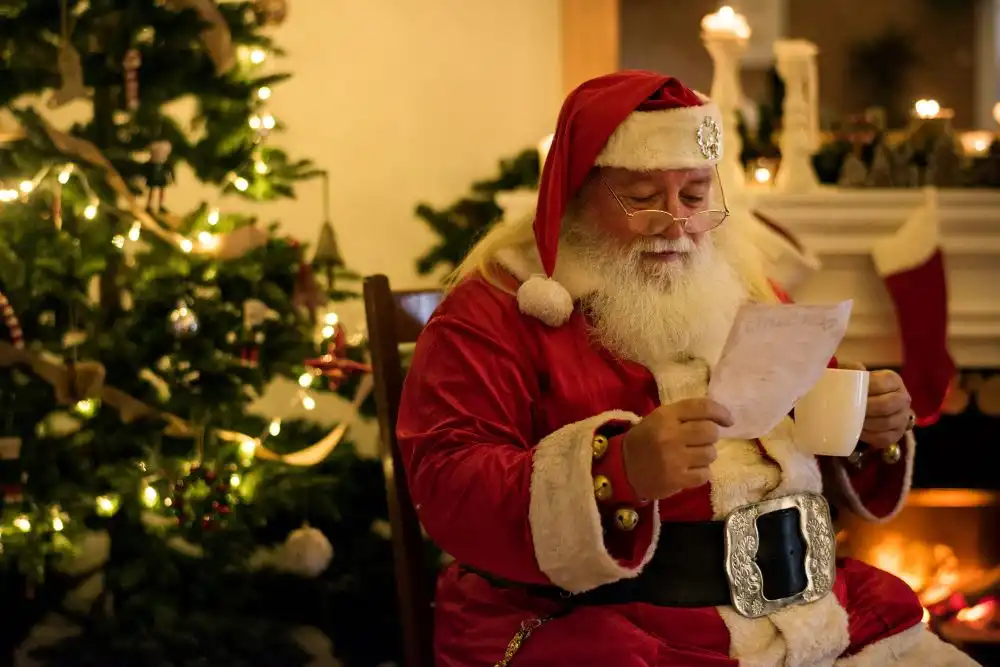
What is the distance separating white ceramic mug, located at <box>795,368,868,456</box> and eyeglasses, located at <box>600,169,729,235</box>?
0.32 metres

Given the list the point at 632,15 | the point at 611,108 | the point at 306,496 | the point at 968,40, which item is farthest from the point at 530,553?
the point at 968,40

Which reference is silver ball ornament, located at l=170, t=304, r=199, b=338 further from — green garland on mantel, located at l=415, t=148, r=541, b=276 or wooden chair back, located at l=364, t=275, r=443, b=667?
green garland on mantel, located at l=415, t=148, r=541, b=276

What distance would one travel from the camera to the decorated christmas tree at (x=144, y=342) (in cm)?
215

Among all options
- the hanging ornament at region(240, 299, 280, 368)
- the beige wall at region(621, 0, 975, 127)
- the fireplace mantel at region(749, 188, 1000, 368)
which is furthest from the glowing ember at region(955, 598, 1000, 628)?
the hanging ornament at region(240, 299, 280, 368)

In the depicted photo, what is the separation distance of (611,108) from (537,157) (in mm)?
1798

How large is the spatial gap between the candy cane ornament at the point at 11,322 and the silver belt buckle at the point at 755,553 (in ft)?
4.71

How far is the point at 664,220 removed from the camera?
1.62 m

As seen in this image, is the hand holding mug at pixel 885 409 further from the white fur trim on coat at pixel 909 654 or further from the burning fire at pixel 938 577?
the burning fire at pixel 938 577

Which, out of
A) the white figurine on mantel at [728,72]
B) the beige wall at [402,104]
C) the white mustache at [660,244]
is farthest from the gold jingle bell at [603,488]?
the beige wall at [402,104]

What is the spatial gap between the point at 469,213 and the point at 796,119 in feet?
3.31

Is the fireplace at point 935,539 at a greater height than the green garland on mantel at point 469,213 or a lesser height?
lesser

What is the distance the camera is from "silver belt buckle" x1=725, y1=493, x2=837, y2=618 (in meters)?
1.49

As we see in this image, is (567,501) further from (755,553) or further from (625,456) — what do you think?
(755,553)

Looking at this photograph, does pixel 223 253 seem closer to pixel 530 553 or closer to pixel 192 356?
pixel 192 356
